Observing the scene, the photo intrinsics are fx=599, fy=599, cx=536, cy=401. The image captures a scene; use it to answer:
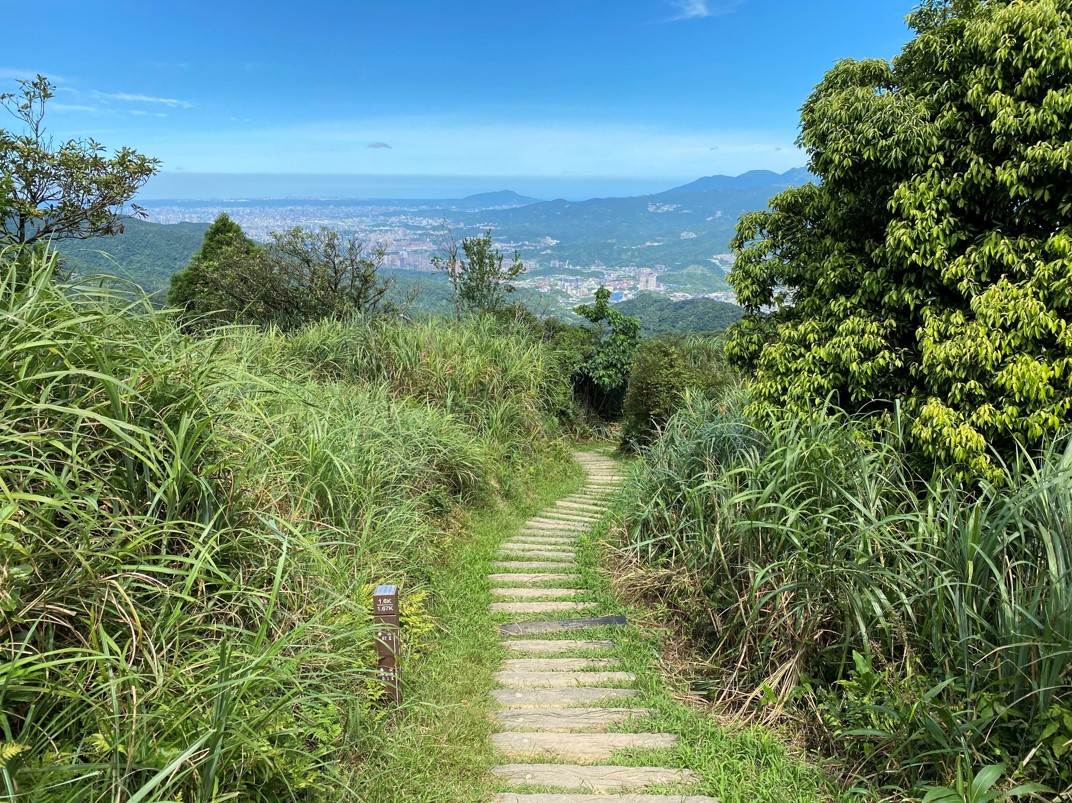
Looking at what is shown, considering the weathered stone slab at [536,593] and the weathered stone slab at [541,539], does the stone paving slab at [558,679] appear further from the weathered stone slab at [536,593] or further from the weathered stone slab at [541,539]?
the weathered stone slab at [541,539]

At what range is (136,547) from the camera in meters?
2.43

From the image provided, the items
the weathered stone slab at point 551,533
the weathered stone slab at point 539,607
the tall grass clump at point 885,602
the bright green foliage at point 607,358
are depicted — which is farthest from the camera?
the bright green foliage at point 607,358

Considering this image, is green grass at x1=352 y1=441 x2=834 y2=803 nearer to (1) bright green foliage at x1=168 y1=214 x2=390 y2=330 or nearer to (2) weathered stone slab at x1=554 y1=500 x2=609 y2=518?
(2) weathered stone slab at x1=554 y1=500 x2=609 y2=518

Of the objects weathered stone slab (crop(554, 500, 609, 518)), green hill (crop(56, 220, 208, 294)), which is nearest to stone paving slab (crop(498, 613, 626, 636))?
weathered stone slab (crop(554, 500, 609, 518))

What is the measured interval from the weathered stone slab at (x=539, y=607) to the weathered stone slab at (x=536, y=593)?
115mm

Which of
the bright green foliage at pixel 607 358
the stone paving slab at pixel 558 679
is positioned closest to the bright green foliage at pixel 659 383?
the bright green foliage at pixel 607 358

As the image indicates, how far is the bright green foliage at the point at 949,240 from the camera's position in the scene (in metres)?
3.79

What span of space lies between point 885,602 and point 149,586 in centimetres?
335

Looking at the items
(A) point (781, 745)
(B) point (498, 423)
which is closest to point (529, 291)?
(B) point (498, 423)

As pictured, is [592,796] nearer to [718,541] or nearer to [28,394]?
[718,541]

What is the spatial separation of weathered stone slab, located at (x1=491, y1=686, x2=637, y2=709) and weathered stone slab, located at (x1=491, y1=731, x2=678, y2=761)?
28 centimetres

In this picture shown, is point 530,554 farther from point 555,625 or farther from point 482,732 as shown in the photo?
point 482,732

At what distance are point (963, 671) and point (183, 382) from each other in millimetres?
3874

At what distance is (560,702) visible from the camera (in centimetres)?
347
